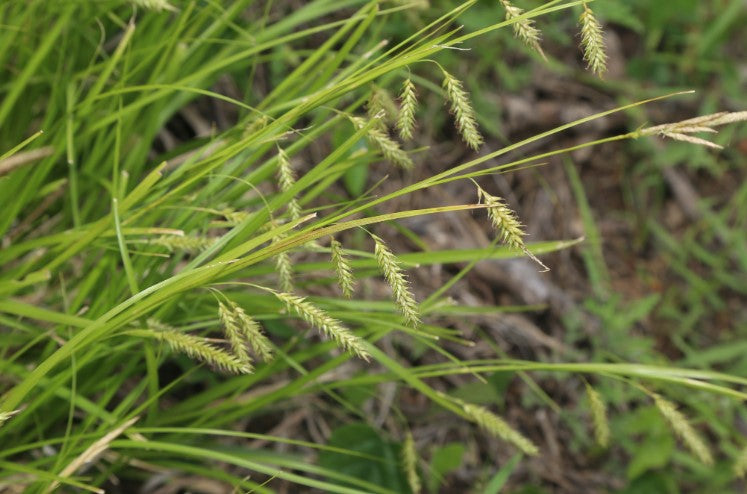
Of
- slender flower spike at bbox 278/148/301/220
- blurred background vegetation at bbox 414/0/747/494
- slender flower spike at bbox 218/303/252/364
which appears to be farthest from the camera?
blurred background vegetation at bbox 414/0/747/494

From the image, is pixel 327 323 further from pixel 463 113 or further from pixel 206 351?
pixel 463 113

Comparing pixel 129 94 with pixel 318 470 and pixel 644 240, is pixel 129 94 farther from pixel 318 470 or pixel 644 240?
pixel 644 240

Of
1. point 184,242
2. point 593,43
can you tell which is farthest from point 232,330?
point 593,43

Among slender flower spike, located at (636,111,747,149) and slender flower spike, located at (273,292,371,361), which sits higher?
slender flower spike, located at (636,111,747,149)

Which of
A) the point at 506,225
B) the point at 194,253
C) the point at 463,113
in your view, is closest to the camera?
the point at 506,225

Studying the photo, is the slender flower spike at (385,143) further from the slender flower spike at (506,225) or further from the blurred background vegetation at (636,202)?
the blurred background vegetation at (636,202)

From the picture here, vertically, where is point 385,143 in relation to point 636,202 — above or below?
above

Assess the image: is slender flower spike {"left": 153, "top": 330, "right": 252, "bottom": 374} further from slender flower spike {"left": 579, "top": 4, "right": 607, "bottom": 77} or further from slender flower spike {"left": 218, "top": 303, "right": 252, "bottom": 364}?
slender flower spike {"left": 579, "top": 4, "right": 607, "bottom": 77}

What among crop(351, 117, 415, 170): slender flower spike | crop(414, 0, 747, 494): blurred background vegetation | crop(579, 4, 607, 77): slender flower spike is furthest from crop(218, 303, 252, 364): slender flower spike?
crop(414, 0, 747, 494): blurred background vegetation

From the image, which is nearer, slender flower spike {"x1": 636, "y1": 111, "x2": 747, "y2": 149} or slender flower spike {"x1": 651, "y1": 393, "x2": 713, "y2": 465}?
slender flower spike {"x1": 636, "y1": 111, "x2": 747, "y2": 149}

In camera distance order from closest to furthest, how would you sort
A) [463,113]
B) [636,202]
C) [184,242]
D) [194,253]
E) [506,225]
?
[506,225], [463,113], [184,242], [194,253], [636,202]

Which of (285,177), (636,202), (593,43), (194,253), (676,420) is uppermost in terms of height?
(593,43)

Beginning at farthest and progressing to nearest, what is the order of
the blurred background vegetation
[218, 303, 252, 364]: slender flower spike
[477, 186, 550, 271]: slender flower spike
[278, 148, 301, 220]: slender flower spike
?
1. the blurred background vegetation
2. [278, 148, 301, 220]: slender flower spike
3. [218, 303, 252, 364]: slender flower spike
4. [477, 186, 550, 271]: slender flower spike
